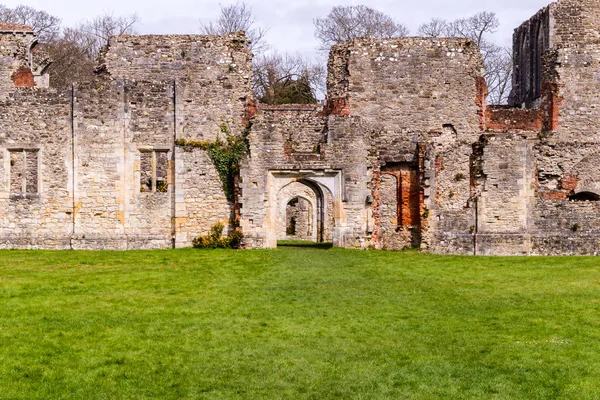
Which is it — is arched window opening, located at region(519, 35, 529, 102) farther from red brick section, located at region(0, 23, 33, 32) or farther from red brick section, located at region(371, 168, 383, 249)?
red brick section, located at region(0, 23, 33, 32)

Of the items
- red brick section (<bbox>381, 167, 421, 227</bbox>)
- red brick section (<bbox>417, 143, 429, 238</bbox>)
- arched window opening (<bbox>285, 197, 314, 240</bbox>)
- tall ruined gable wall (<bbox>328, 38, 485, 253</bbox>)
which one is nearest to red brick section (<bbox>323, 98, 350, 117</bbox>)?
tall ruined gable wall (<bbox>328, 38, 485, 253</bbox>)

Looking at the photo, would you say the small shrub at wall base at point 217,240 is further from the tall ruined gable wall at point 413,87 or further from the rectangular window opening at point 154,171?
the tall ruined gable wall at point 413,87

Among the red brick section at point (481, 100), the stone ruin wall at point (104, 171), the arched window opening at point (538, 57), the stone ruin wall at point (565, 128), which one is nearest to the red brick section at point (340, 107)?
the red brick section at point (481, 100)

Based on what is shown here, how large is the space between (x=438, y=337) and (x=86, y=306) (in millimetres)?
5850

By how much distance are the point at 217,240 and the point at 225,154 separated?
2.63 meters

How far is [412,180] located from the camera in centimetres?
2794

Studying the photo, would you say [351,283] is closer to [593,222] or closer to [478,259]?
[478,259]

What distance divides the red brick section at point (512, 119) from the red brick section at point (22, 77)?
634 inches

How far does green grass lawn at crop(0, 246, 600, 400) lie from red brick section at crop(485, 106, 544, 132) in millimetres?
13274

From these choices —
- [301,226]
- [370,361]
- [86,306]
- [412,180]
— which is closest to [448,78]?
[412,180]

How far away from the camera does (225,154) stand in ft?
89.6

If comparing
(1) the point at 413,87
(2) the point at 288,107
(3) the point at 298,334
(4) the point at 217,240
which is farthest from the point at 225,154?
(3) the point at 298,334

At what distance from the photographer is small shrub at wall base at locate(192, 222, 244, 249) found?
89.0 ft

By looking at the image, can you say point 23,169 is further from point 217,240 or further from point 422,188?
point 422,188
